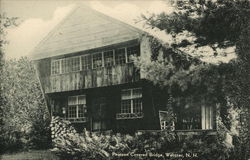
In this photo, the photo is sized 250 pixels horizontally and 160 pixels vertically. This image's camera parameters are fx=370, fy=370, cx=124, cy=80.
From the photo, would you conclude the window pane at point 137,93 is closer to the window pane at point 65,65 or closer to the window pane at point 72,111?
the window pane at point 72,111

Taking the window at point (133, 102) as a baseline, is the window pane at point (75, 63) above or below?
above

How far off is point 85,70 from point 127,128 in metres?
1.82

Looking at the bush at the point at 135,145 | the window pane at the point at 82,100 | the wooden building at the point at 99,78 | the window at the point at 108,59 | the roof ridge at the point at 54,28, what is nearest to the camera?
the bush at the point at 135,145

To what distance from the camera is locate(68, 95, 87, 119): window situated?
30.1ft

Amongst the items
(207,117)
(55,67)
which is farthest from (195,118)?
(55,67)

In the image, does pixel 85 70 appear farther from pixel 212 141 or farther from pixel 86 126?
pixel 212 141

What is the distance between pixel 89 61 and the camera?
903 centimetres

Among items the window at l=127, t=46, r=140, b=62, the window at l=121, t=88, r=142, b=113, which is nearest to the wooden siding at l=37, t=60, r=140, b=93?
the window at l=127, t=46, r=140, b=62

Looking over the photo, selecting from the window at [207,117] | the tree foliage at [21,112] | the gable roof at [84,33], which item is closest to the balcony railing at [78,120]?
the tree foliage at [21,112]

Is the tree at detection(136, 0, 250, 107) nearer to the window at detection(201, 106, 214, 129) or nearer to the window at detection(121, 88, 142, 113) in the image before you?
the window at detection(201, 106, 214, 129)

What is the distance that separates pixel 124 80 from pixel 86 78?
45.2 inches

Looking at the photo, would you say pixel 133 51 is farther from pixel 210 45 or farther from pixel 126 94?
pixel 210 45

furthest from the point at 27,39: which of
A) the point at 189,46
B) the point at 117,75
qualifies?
the point at 189,46

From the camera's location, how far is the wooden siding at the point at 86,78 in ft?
28.0
